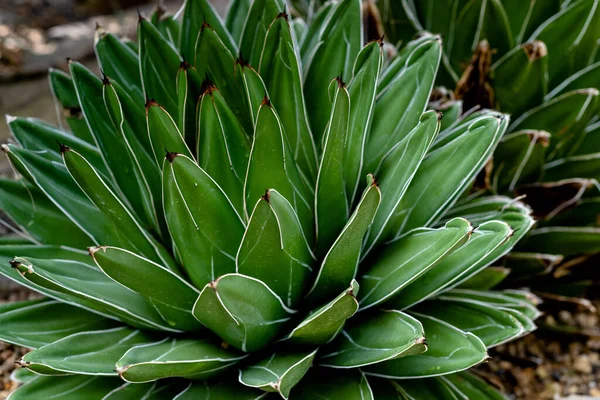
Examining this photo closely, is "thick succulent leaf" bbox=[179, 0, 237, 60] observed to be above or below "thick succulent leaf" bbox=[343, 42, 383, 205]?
above

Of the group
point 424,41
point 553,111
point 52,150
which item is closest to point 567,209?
point 553,111

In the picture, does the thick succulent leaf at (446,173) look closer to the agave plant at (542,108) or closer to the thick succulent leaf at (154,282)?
the agave plant at (542,108)

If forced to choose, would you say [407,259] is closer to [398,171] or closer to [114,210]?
[398,171]

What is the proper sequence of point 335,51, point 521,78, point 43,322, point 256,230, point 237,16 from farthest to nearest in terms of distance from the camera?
point 521,78 < point 237,16 < point 335,51 < point 43,322 < point 256,230

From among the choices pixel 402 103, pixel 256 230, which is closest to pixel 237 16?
pixel 402 103

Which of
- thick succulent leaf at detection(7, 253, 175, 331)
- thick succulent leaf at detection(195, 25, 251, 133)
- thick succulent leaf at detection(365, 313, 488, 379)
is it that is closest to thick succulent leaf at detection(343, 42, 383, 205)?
thick succulent leaf at detection(195, 25, 251, 133)

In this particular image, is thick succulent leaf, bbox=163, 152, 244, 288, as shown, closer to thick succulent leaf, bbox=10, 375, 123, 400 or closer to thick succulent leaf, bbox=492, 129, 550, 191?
thick succulent leaf, bbox=10, 375, 123, 400

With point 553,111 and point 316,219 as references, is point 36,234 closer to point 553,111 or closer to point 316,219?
point 316,219

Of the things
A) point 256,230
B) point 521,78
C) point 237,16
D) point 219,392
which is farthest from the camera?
point 521,78
